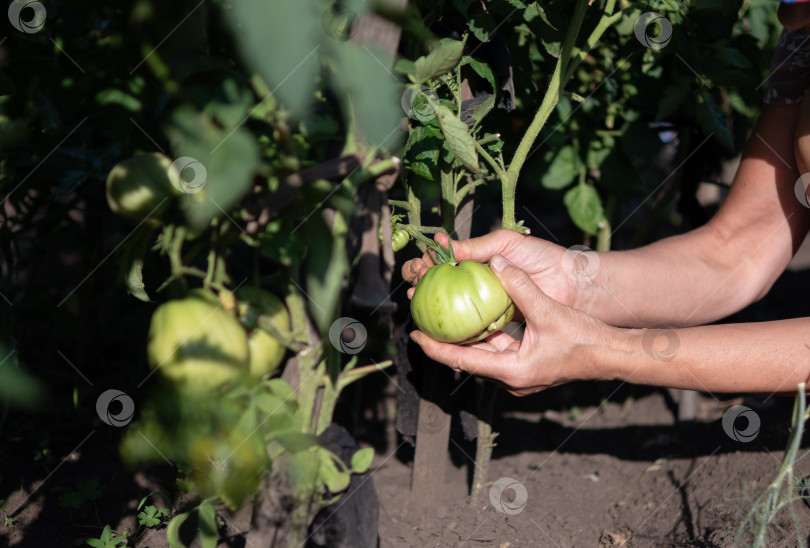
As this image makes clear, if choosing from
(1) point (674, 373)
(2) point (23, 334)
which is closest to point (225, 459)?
(1) point (674, 373)

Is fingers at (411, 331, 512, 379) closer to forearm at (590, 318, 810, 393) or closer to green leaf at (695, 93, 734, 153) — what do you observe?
forearm at (590, 318, 810, 393)

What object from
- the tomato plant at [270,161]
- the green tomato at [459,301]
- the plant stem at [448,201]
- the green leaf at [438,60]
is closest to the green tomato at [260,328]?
the tomato plant at [270,161]

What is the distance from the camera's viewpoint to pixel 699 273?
4.90 feet

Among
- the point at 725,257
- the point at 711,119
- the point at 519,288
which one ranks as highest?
the point at 519,288

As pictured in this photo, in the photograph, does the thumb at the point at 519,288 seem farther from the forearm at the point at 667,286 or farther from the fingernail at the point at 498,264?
the forearm at the point at 667,286

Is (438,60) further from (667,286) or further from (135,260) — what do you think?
(667,286)

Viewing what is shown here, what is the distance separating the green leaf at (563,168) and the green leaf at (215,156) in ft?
3.89

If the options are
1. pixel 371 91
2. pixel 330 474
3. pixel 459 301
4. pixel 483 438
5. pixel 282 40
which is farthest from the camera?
pixel 483 438

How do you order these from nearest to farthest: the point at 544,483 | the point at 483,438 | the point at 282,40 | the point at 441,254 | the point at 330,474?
the point at 282,40, the point at 330,474, the point at 441,254, the point at 483,438, the point at 544,483

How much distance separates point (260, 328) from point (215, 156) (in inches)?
14.8

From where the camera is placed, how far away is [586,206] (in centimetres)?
173

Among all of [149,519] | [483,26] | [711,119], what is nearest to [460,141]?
[483,26]

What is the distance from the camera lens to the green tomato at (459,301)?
1.02m

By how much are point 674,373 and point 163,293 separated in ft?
3.39
